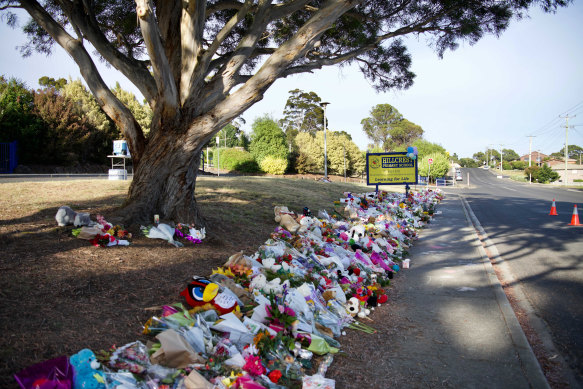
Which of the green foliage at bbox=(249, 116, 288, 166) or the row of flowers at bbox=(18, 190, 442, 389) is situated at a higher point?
the green foliage at bbox=(249, 116, 288, 166)

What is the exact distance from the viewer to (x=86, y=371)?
100 inches

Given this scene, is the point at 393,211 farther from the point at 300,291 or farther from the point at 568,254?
the point at 300,291

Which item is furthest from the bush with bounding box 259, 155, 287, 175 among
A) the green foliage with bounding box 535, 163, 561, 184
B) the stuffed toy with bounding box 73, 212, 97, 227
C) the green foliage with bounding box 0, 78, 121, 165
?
the green foliage with bounding box 535, 163, 561, 184

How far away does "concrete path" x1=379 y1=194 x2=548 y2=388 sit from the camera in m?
3.45

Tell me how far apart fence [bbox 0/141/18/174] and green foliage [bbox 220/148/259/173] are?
18.6m

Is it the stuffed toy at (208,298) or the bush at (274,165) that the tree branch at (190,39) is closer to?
the stuffed toy at (208,298)

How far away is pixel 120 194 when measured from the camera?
9.05 metres

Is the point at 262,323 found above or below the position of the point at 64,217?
below

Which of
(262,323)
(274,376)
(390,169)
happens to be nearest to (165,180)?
(262,323)

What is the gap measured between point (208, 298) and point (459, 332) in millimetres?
2893

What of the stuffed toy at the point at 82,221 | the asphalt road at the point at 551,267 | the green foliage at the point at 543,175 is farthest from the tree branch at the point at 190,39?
the green foliage at the point at 543,175

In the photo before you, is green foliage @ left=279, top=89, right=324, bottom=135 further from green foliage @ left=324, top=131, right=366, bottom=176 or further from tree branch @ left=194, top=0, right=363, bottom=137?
tree branch @ left=194, top=0, right=363, bottom=137

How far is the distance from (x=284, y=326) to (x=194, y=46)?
14.7 ft

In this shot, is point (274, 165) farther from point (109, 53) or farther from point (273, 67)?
point (273, 67)
